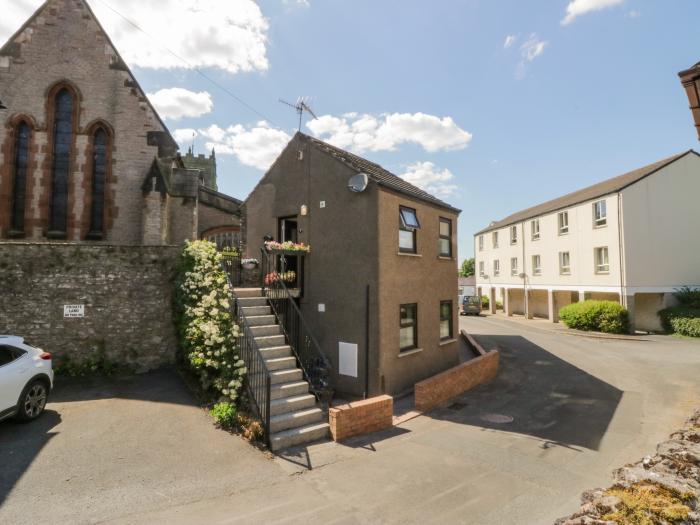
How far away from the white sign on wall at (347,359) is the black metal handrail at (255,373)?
266 centimetres

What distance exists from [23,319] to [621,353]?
22.9 meters

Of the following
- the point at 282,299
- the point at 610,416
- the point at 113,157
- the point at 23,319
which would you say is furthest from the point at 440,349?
the point at 113,157

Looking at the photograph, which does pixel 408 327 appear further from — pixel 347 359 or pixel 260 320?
pixel 260 320

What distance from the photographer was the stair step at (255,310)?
9.97 metres

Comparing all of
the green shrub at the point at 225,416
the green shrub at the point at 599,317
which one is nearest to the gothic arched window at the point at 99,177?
the green shrub at the point at 225,416

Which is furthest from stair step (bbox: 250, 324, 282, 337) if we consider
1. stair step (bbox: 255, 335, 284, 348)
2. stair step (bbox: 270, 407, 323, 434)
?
stair step (bbox: 270, 407, 323, 434)

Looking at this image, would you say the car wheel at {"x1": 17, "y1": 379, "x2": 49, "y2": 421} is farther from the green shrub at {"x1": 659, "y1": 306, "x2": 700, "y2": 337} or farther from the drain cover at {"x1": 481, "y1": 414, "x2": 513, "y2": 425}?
the green shrub at {"x1": 659, "y1": 306, "x2": 700, "y2": 337}

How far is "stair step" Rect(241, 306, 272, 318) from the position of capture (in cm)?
997

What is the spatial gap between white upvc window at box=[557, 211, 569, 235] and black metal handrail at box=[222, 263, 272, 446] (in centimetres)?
2641

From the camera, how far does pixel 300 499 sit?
214 inches

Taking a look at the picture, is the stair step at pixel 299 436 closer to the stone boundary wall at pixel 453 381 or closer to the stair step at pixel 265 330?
the stair step at pixel 265 330

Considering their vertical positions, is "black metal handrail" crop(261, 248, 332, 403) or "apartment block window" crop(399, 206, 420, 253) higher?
"apartment block window" crop(399, 206, 420, 253)

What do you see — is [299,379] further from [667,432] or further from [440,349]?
[667,432]

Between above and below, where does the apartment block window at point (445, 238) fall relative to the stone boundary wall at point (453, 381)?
above
